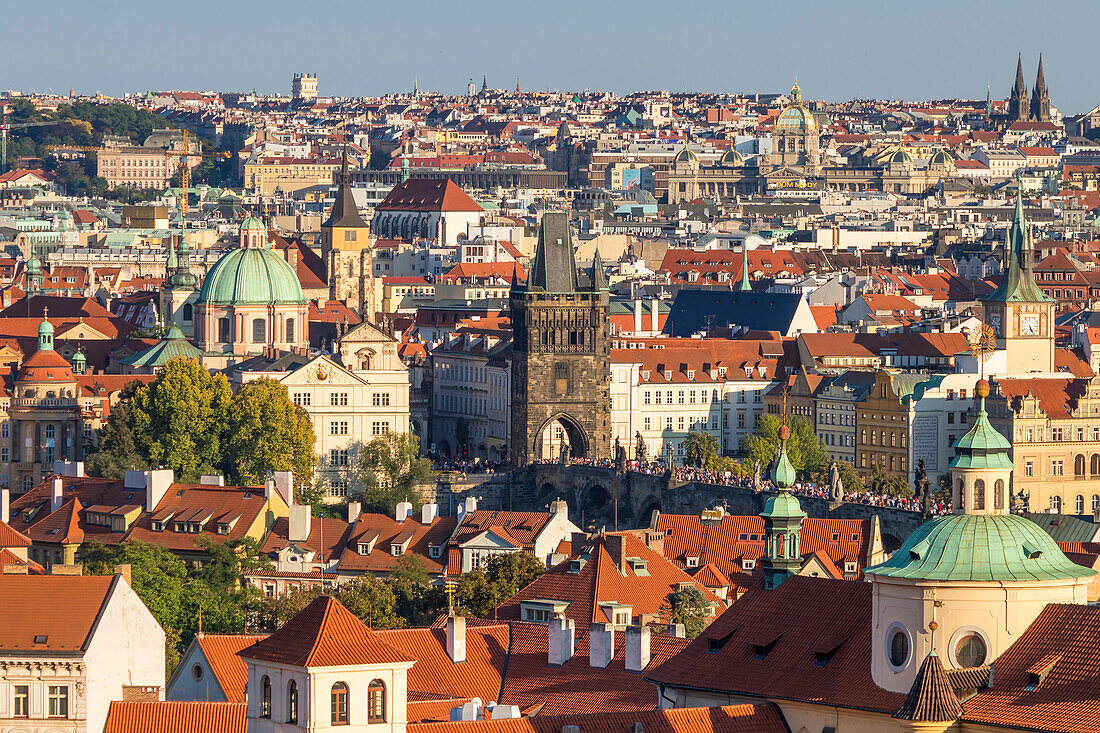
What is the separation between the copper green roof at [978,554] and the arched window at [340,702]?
7.55 m

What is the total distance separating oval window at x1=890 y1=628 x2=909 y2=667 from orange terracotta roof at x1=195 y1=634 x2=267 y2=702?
13824mm

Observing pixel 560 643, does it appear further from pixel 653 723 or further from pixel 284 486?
pixel 284 486

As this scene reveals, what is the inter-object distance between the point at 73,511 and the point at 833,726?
178ft

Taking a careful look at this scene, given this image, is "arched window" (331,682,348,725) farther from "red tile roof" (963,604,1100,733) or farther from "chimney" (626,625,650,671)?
"chimney" (626,625,650,671)

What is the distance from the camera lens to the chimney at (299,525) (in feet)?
311

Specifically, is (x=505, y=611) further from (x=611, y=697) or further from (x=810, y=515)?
(x=810, y=515)

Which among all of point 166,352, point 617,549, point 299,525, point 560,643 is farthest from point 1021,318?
point 560,643

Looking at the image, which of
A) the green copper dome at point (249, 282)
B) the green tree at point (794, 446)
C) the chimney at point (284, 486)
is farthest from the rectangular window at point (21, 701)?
the green copper dome at point (249, 282)

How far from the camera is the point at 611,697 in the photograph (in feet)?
183

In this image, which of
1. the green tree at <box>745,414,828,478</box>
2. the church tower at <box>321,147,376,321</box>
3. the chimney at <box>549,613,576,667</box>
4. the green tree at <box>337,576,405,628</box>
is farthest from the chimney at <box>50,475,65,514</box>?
the church tower at <box>321,147,376,321</box>

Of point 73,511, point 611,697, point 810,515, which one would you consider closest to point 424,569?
point 73,511

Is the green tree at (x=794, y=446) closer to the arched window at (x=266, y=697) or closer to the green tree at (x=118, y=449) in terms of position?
the green tree at (x=118, y=449)

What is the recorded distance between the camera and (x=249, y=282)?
5635 inches

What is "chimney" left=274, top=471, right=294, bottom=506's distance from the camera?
332 feet
